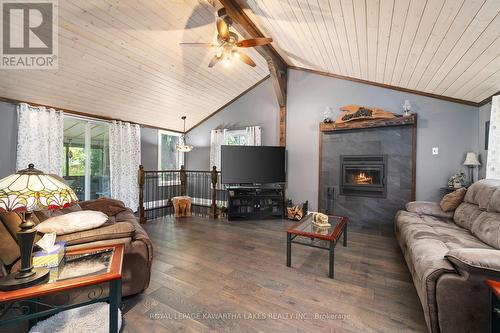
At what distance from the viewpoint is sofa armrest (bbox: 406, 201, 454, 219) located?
285 cm

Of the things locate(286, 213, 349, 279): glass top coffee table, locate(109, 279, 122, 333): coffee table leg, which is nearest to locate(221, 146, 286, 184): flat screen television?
locate(286, 213, 349, 279): glass top coffee table

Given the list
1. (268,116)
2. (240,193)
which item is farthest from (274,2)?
(240,193)

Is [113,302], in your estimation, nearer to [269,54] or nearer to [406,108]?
[269,54]

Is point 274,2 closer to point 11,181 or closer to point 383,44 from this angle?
point 383,44

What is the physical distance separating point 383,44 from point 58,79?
15.3 feet

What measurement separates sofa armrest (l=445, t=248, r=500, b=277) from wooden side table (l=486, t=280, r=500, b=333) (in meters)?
0.09

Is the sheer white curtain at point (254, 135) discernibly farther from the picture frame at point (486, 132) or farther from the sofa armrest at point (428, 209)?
the picture frame at point (486, 132)

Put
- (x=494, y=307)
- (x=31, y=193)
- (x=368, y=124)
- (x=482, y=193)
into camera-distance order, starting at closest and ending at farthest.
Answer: (x=31, y=193), (x=494, y=307), (x=482, y=193), (x=368, y=124)

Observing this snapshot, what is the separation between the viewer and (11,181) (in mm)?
1033

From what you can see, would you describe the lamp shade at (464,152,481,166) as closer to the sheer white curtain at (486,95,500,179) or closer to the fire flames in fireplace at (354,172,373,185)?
the sheer white curtain at (486,95,500,179)

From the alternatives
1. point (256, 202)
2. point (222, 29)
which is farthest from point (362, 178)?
point (222, 29)

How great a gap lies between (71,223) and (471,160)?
16.6 feet

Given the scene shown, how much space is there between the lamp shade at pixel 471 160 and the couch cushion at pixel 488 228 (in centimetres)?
132

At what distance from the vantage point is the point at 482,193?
94.3 inches
